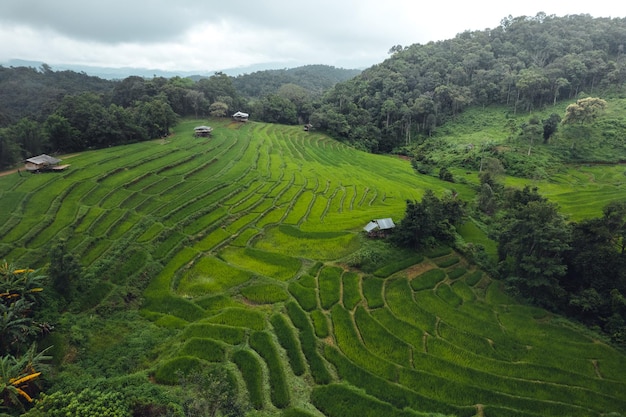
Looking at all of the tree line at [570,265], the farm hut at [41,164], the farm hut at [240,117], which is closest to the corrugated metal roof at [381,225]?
the tree line at [570,265]

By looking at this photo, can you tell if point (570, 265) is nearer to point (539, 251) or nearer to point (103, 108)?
point (539, 251)

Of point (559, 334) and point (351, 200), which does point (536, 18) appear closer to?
point (351, 200)

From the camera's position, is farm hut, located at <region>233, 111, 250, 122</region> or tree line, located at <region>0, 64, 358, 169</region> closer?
tree line, located at <region>0, 64, 358, 169</region>

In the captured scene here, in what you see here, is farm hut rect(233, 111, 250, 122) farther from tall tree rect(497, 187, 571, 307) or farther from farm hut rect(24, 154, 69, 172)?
tall tree rect(497, 187, 571, 307)

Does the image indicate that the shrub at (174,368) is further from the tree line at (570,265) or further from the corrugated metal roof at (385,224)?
the tree line at (570,265)

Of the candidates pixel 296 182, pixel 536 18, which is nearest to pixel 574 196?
pixel 296 182

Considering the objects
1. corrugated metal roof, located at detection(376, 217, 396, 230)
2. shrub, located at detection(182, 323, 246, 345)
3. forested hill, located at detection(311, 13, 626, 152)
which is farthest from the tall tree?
forested hill, located at detection(311, 13, 626, 152)
